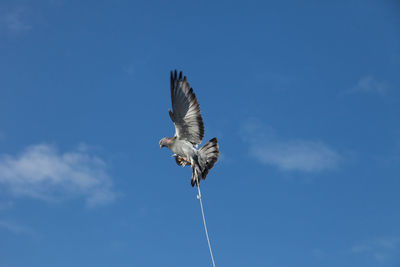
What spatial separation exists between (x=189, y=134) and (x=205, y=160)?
3.27 feet

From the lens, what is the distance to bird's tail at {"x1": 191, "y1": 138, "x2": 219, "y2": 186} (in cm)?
1202

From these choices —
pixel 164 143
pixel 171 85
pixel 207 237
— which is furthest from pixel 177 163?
pixel 207 237

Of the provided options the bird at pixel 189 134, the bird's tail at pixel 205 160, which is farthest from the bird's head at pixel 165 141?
the bird's tail at pixel 205 160

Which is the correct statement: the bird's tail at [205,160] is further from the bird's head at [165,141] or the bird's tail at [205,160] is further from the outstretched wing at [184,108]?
the bird's head at [165,141]

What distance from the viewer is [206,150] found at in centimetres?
1241

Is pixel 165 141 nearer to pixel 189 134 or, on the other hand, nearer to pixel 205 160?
pixel 189 134

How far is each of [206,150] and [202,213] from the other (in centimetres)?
238

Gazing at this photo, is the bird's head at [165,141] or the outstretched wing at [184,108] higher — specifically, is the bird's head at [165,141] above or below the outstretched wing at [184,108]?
below

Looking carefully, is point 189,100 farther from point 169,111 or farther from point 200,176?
point 200,176

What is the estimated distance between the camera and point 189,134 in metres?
12.6

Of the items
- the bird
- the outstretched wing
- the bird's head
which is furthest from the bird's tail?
the bird's head

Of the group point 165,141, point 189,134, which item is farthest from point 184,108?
point 165,141

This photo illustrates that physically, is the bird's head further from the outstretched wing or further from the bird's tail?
the bird's tail

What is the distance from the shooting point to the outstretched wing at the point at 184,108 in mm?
12195
